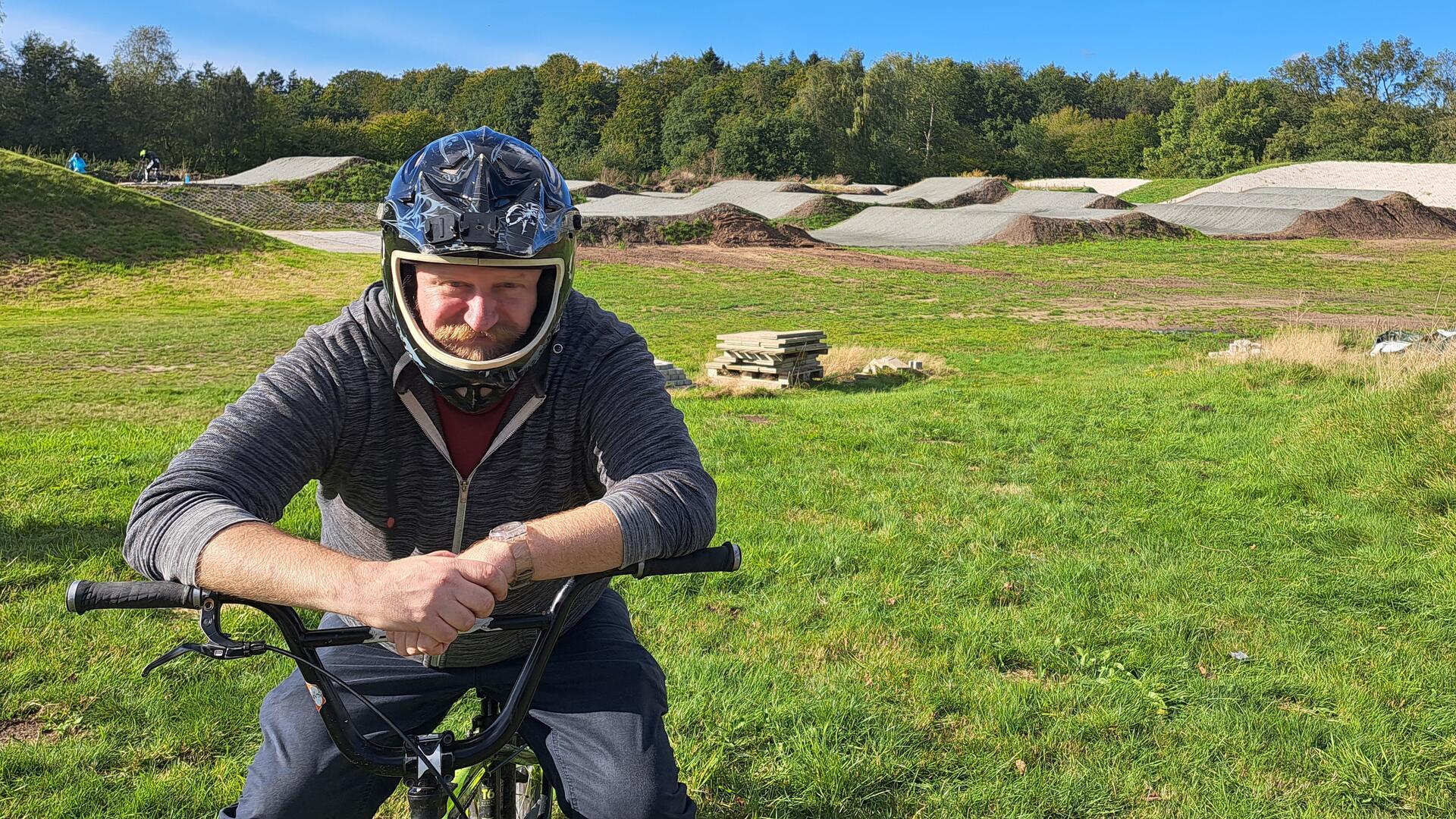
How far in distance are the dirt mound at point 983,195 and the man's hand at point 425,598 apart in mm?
56884

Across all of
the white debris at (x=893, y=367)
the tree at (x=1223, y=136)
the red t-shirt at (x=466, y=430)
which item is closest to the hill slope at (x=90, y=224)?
the white debris at (x=893, y=367)

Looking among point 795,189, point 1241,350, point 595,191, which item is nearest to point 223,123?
point 595,191

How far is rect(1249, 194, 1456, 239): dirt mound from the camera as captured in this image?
4481 centimetres

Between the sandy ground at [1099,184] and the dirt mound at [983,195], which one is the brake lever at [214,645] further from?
the sandy ground at [1099,184]

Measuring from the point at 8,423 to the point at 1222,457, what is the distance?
11.3 m

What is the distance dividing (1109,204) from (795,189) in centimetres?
1639

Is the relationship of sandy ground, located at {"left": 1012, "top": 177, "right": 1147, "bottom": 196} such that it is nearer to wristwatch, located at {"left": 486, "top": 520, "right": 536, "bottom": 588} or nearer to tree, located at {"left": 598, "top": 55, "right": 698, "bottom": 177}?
tree, located at {"left": 598, "top": 55, "right": 698, "bottom": 177}

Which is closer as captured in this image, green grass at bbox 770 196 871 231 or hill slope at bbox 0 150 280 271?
hill slope at bbox 0 150 280 271

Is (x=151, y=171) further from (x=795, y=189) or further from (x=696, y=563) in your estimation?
(x=696, y=563)

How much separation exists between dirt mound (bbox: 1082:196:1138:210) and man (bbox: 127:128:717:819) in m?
54.5

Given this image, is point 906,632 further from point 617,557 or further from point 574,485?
point 617,557

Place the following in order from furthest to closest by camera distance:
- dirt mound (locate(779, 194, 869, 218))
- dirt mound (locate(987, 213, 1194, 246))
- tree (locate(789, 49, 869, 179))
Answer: tree (locate(789, 49, 869, 179)) < dirt mound (locate(779, 194, 869, 218)) < dirt mound (locate(987, 213, 1194, 246))

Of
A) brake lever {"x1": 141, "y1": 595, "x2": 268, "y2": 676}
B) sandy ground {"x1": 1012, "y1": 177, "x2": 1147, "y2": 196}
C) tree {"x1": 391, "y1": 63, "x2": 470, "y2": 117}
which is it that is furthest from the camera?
tree {"x1": 391, "y1": 63, "x2": 470, "y2": 117}

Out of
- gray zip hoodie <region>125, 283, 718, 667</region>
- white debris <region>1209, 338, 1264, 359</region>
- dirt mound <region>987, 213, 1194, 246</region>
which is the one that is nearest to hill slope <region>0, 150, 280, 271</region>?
white debris <region>1209, 338, 1264, 359</region>
